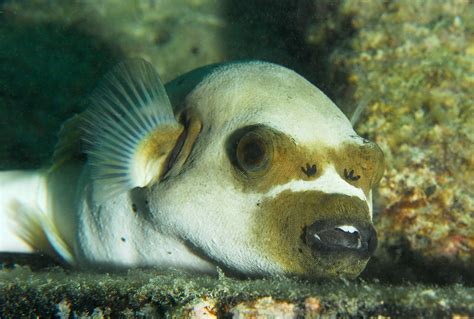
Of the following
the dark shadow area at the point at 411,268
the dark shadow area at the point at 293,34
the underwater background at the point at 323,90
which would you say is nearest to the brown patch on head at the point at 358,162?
the underwater background at the point at 323,90

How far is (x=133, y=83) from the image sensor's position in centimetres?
270

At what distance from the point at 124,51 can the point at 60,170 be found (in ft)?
7.32

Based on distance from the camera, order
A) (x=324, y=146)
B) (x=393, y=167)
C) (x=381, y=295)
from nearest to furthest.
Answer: (x=381, y=295), (x=324, y=146), (x=393, y=167)

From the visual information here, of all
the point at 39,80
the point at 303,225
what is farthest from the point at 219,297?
the point at 39,80

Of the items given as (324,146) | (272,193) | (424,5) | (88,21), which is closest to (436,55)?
Result: (424,5)

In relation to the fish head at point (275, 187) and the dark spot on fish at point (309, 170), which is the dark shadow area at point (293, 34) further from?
the dark spot on fish at point (309, 170)

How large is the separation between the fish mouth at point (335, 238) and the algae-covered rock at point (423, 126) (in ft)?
4.64

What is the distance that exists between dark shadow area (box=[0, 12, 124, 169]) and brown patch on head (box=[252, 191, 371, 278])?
330 cm

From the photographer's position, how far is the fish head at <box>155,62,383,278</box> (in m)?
2.17

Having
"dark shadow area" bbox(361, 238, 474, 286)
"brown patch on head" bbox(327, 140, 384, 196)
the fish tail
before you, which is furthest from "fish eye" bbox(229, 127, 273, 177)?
the fish tail

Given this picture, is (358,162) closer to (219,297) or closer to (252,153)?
(252,153)

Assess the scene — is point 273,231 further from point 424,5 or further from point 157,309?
point 424,5

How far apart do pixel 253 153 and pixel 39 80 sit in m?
3.73

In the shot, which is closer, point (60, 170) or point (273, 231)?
point (273, 231)
